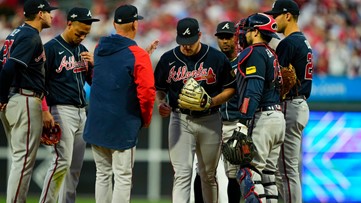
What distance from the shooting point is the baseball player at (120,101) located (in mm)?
6383

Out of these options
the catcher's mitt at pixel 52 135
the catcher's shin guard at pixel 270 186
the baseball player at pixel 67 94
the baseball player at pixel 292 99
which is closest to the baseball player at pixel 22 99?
the catcher's mitt at pixel 52 135

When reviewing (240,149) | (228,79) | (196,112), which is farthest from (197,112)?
(240,149)

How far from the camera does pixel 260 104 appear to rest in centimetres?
671

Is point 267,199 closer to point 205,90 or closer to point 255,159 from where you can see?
point 255,159

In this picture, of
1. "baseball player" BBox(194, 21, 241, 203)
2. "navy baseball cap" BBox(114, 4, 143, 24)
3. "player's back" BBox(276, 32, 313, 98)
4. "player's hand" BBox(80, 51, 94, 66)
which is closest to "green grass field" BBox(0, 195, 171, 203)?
"baseball player" BBox(194, 21, 241, 203)

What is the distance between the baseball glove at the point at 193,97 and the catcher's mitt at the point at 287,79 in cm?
70

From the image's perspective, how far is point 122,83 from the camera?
21.0 ft

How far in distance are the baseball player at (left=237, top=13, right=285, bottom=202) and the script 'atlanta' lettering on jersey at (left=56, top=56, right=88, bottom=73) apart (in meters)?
1.50

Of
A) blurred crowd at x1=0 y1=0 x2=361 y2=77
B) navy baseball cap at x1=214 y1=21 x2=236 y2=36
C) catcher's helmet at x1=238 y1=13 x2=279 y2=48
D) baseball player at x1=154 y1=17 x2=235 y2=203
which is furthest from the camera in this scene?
blurred crowd at x1=0 y1=0 x2=361 y2=77

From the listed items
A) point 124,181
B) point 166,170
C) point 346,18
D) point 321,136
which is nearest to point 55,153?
point 124,181

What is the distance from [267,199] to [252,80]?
3.41 ft

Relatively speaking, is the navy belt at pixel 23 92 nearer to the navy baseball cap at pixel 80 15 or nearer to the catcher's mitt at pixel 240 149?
the navy baseball cap at pixel 80 15

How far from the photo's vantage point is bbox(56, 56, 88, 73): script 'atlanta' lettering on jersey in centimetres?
711

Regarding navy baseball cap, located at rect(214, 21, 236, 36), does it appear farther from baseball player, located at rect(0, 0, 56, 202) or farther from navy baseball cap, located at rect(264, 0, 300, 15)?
baseball player, located at rect(0, 0, 56, 202)
